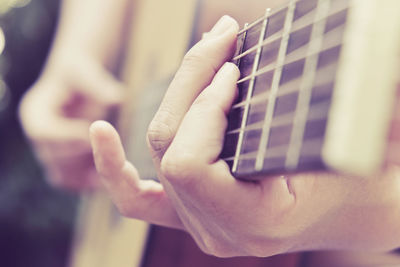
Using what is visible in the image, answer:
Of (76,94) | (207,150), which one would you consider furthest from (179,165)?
(76,94)

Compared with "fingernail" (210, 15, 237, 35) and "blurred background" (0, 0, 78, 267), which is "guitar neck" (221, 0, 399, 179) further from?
"blurred background" (0, 0, 78, 267)

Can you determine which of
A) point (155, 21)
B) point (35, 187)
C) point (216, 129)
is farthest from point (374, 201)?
point (35, 187)

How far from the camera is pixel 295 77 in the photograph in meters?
0.40

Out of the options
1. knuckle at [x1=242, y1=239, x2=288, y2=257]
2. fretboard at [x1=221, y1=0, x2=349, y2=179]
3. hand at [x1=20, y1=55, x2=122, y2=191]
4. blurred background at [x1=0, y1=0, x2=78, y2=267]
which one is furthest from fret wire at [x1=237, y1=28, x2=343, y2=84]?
blurred background at [x1=0, y1=0, x2=78, y2=267]

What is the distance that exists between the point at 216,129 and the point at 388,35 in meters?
0.21

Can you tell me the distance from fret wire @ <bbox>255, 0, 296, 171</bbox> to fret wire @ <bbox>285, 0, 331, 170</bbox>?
0.04 meters

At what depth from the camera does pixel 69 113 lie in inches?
55.2

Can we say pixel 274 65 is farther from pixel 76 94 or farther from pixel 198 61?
pixel 76 94

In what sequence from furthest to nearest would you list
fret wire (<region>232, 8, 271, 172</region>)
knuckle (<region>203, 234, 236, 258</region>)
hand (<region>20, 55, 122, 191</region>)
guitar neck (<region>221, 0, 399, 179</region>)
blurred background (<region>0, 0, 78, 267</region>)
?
1. blurred background (<region>0, 0, 78, 267</region>)
2. hand (<region>20, 55, 122, 191</region>)
3. knuckle (<region>203, 234, 236, 258</region>)
4. fret wire (<region>232, 8, 271, 172</region>)
5. guitar neck (<region>221, 0, 399, 179</region>)

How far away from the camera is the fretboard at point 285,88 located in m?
0.35

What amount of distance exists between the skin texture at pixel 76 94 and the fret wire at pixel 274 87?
92cm

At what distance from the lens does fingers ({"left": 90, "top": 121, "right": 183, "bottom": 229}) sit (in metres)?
0.61

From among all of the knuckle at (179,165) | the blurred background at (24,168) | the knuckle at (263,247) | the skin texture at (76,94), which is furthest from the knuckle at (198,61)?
the blurred background at (24,168)

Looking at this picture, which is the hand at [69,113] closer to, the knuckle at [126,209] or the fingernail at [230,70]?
the knuckle at [126,209]
